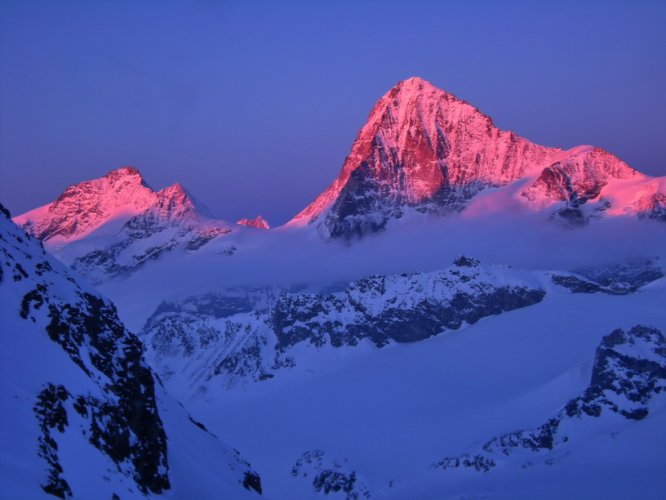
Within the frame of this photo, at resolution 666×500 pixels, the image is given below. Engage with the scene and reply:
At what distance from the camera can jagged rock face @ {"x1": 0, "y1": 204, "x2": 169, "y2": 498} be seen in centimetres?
6444

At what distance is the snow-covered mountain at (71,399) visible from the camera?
57812mm

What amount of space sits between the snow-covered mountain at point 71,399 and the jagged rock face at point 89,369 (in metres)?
0.09

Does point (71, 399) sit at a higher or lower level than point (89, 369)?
lower

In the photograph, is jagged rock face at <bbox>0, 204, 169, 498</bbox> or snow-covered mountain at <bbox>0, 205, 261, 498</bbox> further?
jagged rock face at <bbox>0, 204, 169, 498</bbox>

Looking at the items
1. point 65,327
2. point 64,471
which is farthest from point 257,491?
point 64,471

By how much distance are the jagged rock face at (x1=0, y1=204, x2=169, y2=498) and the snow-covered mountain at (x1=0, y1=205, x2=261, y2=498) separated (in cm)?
9

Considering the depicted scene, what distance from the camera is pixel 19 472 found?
53844 mm

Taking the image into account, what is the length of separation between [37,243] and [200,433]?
2972 centimetres

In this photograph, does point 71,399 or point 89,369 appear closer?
point 71,399

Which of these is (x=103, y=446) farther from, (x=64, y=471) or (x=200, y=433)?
(x=200, y=433)

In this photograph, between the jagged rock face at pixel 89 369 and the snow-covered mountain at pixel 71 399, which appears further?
the jagged rock face at pixel 89 369

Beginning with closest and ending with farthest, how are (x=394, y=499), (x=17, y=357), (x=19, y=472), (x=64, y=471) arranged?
1. (x=19, y=472)
2. (x=64, y=471)
3. (x=17, y=357)
4. (x=394, y=499)

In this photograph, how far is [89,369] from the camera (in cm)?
7094

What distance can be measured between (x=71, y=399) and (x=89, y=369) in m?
6.49
